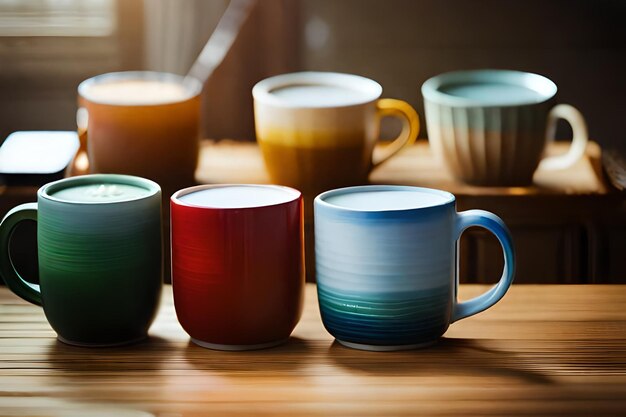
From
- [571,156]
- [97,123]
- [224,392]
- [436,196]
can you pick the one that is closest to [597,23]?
[571,156]

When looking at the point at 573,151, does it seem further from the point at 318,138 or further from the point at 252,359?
the point at 252,359

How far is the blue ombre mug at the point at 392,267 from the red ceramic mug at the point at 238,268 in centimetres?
2

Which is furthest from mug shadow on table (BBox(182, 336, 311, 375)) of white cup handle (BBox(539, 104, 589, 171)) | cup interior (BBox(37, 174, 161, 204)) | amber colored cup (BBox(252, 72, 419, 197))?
white cup handle (BBox(539, 104, 589, 171))

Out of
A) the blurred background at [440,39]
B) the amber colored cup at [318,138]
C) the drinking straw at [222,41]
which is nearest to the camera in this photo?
the amber colored cup at [318,138]

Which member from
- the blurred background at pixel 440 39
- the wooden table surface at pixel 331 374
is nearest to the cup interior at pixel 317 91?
the wooden table surface at pixel 331 374

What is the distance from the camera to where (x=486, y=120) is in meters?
0.97

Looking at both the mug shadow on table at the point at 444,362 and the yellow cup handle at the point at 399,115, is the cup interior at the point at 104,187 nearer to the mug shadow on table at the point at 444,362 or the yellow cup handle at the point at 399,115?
the mug shadow on table at the point at 444,362

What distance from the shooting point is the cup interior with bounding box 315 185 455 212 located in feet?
2.11

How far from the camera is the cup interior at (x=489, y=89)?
97cm

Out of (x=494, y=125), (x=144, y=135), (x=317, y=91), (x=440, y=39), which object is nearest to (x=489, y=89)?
(x=494, y=125)

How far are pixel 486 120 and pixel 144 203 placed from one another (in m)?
0.43

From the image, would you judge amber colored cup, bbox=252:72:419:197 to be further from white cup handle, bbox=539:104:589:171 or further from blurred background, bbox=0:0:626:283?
blurred background, bbox=0:0:626:283

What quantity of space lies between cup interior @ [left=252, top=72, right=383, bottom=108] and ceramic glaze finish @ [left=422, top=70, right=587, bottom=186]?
0.07m

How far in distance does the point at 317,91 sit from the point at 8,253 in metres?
0.41
